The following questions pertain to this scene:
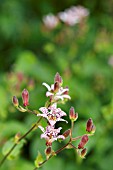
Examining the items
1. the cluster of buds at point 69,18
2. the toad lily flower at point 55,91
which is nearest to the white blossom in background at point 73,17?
the cluster of buds at point 69,18

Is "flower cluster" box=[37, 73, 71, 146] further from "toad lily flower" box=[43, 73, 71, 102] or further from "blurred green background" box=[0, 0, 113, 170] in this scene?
"blurred green background" box=[0, 0, 113, 170]

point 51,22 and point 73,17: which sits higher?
point 51,22

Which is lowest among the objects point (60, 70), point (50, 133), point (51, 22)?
point (50, 133)

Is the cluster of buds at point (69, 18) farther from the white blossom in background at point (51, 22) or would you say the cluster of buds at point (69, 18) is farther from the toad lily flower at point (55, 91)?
the toad lily flower at point (55, 91)

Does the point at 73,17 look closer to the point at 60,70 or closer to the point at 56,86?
the point at 60,70

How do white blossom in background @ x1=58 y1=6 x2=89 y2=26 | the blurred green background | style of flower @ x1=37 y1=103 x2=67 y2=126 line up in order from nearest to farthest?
style of flower @ x1=37 y1=103 x2=67 y2=126, the blurred green background, white blossom in background @ x1=58 y1=6 x2=89 y2=26

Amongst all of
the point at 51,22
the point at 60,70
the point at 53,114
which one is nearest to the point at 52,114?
the point at 53,114

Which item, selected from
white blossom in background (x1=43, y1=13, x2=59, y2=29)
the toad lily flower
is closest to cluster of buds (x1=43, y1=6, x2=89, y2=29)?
white blossom in background (x1=43, y1=13, x2=59, y2=29)

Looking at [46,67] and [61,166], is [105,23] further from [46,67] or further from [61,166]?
[61,166]

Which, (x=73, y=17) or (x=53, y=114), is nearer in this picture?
(x=53, y=114)
